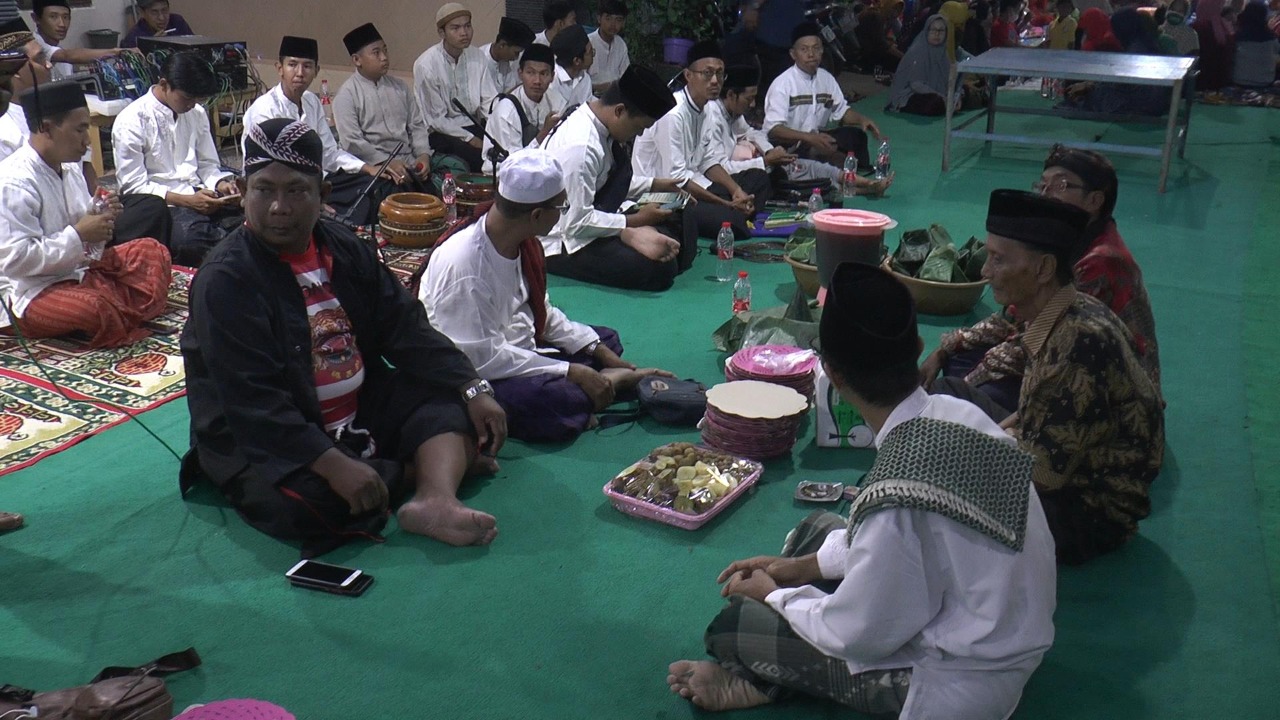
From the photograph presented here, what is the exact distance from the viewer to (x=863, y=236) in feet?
15.0

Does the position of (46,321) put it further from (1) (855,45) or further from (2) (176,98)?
(1) (855,45)

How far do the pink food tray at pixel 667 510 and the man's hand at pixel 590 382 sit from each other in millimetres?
534

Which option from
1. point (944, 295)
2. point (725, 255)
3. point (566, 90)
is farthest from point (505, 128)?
point (944, 295)

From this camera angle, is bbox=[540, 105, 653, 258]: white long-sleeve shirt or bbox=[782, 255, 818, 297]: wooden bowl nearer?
bbox=[782, 255, 818, 297]: wooden bowl

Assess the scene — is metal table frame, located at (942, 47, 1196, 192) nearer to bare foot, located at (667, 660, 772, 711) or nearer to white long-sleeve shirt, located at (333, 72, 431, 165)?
white long-sleeve shirt, located at (333, 72, 431, 165)

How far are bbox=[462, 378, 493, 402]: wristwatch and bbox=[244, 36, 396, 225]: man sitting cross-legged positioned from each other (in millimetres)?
3076

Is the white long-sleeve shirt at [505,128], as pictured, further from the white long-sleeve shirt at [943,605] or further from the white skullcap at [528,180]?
the white long-sleeve shirt at [943,605]

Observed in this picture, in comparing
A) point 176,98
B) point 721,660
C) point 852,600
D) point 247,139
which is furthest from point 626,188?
point 852,600

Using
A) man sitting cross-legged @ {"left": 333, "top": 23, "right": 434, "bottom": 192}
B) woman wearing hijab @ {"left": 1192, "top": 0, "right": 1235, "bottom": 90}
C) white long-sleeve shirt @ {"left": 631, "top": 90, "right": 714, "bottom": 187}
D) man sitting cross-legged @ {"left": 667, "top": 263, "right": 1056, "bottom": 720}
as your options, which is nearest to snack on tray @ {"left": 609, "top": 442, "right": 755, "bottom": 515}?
man sitting cross-legged @ {"left": 667, "top": 263, "right": 1056, "bottom": 720}

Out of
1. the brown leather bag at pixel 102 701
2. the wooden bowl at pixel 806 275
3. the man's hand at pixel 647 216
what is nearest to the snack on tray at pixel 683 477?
the brown leather bag at pixel 102 701

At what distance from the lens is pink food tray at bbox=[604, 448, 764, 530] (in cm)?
329

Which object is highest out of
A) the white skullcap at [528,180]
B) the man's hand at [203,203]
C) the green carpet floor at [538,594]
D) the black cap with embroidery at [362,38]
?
the black cap with embroidery at [362,38]

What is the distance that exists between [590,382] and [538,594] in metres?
1.08

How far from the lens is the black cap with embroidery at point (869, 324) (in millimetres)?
2033
